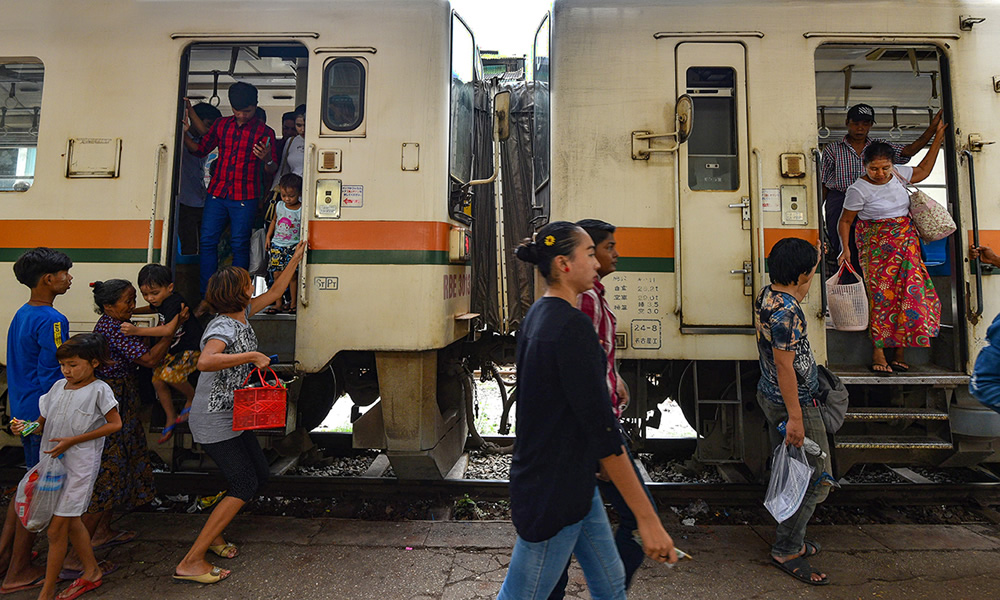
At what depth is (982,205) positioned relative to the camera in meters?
3.44

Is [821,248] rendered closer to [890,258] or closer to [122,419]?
[890,258]

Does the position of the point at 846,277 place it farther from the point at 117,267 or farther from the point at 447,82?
the point at 117,267

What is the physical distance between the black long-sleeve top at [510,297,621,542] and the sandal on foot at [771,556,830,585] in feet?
6.47

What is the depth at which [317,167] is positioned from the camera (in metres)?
3.45

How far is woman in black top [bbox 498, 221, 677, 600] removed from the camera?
1.62m

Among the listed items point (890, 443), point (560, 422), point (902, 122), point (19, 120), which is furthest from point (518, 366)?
point (902, 122)

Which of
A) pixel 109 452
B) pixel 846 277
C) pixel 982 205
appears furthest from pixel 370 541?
pixel 982 205

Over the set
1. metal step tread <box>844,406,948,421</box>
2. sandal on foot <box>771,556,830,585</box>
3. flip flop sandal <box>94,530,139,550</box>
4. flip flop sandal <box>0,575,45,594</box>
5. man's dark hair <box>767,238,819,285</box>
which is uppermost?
man's dark hair <box>767,238,819,285</box>

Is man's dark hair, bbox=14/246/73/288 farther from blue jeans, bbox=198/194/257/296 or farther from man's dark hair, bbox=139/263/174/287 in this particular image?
blue jeans, bbox=198/194/257/296

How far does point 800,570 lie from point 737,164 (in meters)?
2.43

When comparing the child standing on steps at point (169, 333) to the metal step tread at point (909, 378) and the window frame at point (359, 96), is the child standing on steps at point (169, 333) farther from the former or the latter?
the metal step tread at point (909, 378)

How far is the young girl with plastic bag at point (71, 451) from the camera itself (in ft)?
8.66

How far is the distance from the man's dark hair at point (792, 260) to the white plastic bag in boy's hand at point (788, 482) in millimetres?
904

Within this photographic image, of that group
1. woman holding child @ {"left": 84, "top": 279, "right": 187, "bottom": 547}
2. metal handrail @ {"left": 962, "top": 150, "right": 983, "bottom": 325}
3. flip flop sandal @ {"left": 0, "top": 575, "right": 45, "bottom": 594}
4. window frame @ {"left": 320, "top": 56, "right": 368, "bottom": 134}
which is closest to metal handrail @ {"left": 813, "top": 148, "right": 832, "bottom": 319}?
metal handrail @ {"left": 962, "top": 150, "right": 983, "bottom": 325}
